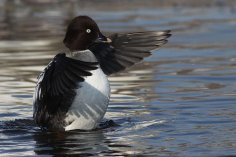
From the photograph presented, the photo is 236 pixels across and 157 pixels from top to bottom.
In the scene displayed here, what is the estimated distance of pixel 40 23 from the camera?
69.1 feet

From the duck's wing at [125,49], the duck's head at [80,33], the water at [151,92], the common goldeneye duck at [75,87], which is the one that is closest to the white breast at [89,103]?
the common goldeneye duck at [75,87]

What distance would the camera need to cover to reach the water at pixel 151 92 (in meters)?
7.56

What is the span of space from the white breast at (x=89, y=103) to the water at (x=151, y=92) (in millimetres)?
127

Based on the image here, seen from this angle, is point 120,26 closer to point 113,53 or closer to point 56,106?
point 113,53

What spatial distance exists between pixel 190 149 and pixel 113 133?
Answer: 129 centimetres

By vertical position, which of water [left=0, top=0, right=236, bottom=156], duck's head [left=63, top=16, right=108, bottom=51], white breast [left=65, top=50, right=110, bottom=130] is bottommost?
water [left=0, top=0, right=236, bottom=156]

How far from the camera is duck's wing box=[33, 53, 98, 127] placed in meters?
7.69

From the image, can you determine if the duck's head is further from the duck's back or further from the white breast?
the white breast

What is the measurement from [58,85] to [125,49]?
1.83m

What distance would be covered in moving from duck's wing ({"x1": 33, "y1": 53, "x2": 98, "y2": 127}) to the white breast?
0.08 metres

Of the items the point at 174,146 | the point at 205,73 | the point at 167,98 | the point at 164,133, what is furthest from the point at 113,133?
the point at 205,73

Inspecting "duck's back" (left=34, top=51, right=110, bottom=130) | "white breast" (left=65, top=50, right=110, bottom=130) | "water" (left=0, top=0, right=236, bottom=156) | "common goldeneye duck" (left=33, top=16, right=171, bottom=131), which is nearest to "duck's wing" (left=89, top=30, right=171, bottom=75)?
"common goldeneye duck" (left=33, top=16, right=171, bottom=131)

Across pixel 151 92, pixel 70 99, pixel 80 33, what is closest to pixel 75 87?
pixel 70 99

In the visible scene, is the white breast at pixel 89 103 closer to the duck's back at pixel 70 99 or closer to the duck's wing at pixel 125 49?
the duck's back at pixel 70 99
